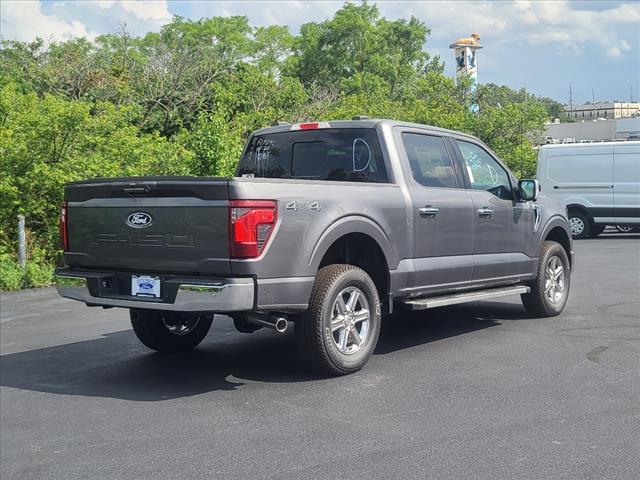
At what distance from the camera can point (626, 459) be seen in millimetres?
4203

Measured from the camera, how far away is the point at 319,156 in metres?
7.07

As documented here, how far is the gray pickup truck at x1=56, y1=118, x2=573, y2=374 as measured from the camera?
541cm

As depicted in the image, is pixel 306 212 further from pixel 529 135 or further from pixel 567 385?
pixel 529 135

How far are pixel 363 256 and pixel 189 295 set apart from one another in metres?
1.76

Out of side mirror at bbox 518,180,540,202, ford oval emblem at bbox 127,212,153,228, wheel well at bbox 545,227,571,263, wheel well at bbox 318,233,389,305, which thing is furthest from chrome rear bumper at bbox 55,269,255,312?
wheel well at bbox 545,227,571,263

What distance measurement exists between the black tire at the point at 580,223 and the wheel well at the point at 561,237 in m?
11.9

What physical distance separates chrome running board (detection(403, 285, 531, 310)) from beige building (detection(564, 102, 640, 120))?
475 ft

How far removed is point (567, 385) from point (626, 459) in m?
1.50

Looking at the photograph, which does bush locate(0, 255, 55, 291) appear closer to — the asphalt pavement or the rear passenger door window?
the asphalt pavement

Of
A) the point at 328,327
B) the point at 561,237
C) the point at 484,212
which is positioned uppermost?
the point at 484,212

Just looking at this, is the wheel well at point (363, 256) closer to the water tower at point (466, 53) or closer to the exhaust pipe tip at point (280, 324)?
the exhaust pipe tip at point (280, 324)

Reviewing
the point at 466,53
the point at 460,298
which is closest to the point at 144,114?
the point at 460,298

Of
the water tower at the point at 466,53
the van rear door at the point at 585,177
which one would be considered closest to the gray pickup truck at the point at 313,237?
the van rear door at the point at 585,177

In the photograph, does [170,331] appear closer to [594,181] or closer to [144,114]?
[594,181]
